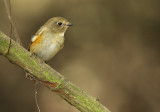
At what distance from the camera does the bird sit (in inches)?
158

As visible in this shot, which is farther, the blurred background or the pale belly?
the blurred background

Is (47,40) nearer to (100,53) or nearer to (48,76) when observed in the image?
(48,76)

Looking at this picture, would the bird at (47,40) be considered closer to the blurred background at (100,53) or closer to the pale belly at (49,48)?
the pale belly at (49,48)

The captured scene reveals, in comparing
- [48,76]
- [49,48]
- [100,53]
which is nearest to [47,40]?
[49,48]

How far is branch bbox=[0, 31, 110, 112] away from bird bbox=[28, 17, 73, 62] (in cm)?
138

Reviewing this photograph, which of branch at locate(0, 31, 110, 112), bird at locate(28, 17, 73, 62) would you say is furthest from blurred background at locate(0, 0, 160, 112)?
branch at locate(0, 31, 110, 112)

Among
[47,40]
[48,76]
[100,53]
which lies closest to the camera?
[48,76]

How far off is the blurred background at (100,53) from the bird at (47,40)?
1.77 meters

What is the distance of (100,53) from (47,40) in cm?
248

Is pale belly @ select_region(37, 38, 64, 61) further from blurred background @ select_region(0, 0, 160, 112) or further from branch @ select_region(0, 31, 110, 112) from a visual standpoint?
blurred background @ select_region(0, 0, 160, 112)

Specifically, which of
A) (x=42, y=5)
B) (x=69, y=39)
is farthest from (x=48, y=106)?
(x=42, y=5)

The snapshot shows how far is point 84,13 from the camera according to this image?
6.50m

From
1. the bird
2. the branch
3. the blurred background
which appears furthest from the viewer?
the blurred background

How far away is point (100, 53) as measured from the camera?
6395 millimetres
